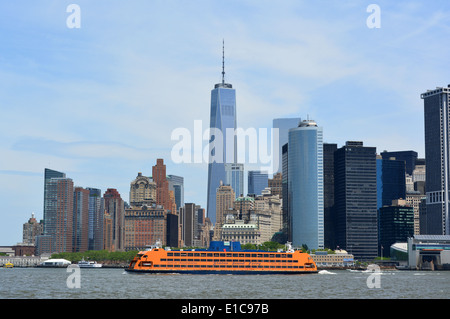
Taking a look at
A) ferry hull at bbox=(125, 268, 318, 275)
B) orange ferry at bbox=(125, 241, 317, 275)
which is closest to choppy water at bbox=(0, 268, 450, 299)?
ferry hull at bbox=(125, 268, 318, 275)

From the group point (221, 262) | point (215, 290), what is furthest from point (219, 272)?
point (215, 290)

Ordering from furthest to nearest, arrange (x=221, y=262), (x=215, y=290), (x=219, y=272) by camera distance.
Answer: (x=221, y=262) → (x=219, y=272) → (x=215, y=290)

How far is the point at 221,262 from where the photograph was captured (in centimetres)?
17338

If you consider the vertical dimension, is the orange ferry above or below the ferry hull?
above

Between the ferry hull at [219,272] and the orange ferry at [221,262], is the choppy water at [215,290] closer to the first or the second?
the ferry hull at [219,272]

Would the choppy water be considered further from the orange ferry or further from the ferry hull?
the orange ferry

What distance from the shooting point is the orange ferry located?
557ft

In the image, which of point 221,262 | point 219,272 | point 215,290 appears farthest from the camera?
point 221,262

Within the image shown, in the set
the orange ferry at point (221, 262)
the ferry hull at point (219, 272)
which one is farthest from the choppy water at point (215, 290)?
the orange ferry at point (221, 262)

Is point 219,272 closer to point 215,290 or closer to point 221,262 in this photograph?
point 221,262

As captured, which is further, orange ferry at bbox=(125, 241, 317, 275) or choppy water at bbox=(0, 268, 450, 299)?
orange ferry at bbox=(125, 241, 317, 275)

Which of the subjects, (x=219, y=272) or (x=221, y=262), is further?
(x=221, y=262)

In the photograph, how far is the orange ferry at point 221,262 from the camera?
170 meters

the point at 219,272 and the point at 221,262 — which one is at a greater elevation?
the point at 221,262
